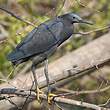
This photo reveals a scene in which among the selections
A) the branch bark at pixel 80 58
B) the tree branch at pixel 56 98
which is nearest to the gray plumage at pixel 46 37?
the tree branch at pixel 56 98

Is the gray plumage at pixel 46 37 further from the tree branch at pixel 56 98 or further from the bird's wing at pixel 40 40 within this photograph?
the tree branch at pixel 56 98

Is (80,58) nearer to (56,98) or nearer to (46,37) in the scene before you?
(46,37)

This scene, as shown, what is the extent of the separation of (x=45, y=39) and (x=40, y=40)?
43 mm

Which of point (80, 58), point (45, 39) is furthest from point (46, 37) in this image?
point (80, 58)

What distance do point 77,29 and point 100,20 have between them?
Result: 50cm

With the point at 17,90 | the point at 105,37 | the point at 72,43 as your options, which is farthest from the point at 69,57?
the point at 17,90

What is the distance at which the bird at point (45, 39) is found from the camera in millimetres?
4145

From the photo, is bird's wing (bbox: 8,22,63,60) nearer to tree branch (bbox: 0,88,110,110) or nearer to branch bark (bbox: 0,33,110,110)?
tree branch (bbox: 0,88,110,110)

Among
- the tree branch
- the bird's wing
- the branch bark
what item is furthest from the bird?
the branch bark

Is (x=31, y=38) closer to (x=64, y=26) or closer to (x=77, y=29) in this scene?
(x=64, y=26)

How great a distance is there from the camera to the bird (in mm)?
4145

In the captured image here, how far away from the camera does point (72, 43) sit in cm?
670

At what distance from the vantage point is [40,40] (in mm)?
4223

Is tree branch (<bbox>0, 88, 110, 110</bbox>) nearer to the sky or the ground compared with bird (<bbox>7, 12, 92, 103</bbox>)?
nearer to the ground
